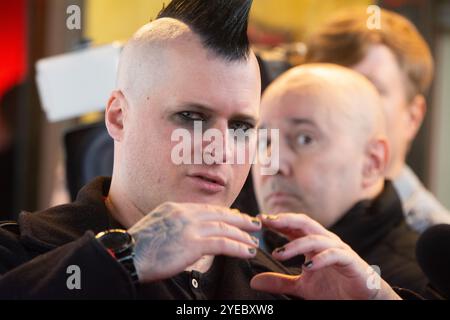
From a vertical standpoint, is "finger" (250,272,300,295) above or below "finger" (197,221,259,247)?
below

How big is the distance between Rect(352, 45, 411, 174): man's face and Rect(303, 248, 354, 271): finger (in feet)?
3.39

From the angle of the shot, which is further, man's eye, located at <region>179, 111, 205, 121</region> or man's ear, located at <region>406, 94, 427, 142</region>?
man's ear, located at <region>406, 94, 427, 142</region>

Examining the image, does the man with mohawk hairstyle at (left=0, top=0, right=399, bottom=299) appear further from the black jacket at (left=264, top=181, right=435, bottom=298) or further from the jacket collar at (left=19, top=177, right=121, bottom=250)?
the black jacket at (left=264, top=181, right=435, bottom=298)

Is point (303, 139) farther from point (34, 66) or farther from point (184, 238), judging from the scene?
point (34, 66)

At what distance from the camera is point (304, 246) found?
→ 1080mm

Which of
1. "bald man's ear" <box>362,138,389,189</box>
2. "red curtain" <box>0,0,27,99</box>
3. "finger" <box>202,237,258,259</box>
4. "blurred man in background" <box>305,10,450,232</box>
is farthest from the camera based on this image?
"red curtain" <box>0,0,27,99</box>

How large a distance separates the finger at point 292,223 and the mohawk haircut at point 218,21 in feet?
0.68

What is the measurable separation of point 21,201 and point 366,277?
2.01 m

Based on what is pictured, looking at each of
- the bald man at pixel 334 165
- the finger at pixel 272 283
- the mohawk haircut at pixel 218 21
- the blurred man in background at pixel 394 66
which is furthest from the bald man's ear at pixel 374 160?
the mohawk haircut at pixel 218 21

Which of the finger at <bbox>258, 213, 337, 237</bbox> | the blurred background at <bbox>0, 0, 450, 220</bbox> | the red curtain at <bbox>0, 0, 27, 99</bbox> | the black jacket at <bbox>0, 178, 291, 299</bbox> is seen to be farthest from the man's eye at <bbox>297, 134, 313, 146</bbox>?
the red curtain at <bbox>0, 0, 27, 99</bbox>

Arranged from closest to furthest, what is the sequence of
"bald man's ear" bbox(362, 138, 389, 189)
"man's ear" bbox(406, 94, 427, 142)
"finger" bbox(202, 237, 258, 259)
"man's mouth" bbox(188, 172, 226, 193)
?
"finger" bbox(202, 237, 258, 259) < "man's mouth" bbox(188, 172, 226, 193) < "bald man's ear" bbox(362, 138, 389, 189) < "man's ear" bbox(406, 94, 427, 142)

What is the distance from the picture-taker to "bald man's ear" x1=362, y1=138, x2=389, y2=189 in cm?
176

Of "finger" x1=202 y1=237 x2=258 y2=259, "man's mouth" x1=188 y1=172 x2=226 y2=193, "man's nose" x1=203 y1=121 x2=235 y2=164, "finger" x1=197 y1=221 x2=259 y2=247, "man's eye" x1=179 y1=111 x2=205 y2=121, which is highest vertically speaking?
"man's eye" x1=179 y1=111 x2=205 y2=121

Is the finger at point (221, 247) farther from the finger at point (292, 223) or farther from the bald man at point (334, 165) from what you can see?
the bald man at point (334, 165)
